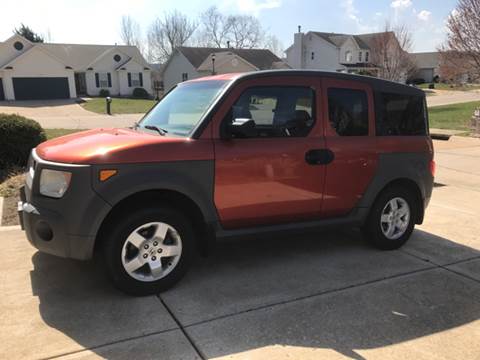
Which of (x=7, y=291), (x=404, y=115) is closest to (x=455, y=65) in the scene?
(x=404, y=115)

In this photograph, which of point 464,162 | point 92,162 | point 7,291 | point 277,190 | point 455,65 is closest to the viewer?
point 92,162

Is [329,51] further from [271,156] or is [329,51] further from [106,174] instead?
[106,174]

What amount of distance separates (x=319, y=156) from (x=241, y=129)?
3.13 ft

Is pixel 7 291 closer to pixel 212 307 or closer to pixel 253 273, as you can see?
pixel 212 307

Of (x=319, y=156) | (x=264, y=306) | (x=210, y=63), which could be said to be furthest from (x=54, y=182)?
(x=210, y=63)

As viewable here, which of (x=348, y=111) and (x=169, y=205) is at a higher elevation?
(x=348, y=111)

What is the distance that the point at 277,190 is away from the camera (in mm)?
4230

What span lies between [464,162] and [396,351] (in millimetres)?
9062

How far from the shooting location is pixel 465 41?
24984 mm

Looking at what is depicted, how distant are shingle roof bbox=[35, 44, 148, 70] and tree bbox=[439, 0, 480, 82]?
34.9m

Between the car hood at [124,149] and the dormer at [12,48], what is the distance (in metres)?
46.5

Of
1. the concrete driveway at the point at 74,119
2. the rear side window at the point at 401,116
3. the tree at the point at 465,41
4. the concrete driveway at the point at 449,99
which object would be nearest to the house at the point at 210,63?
the concrete driveway at the point at 74,119

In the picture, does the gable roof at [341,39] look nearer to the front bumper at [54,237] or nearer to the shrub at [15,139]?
the shrub at [15,139]

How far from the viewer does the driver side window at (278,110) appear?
414cm
